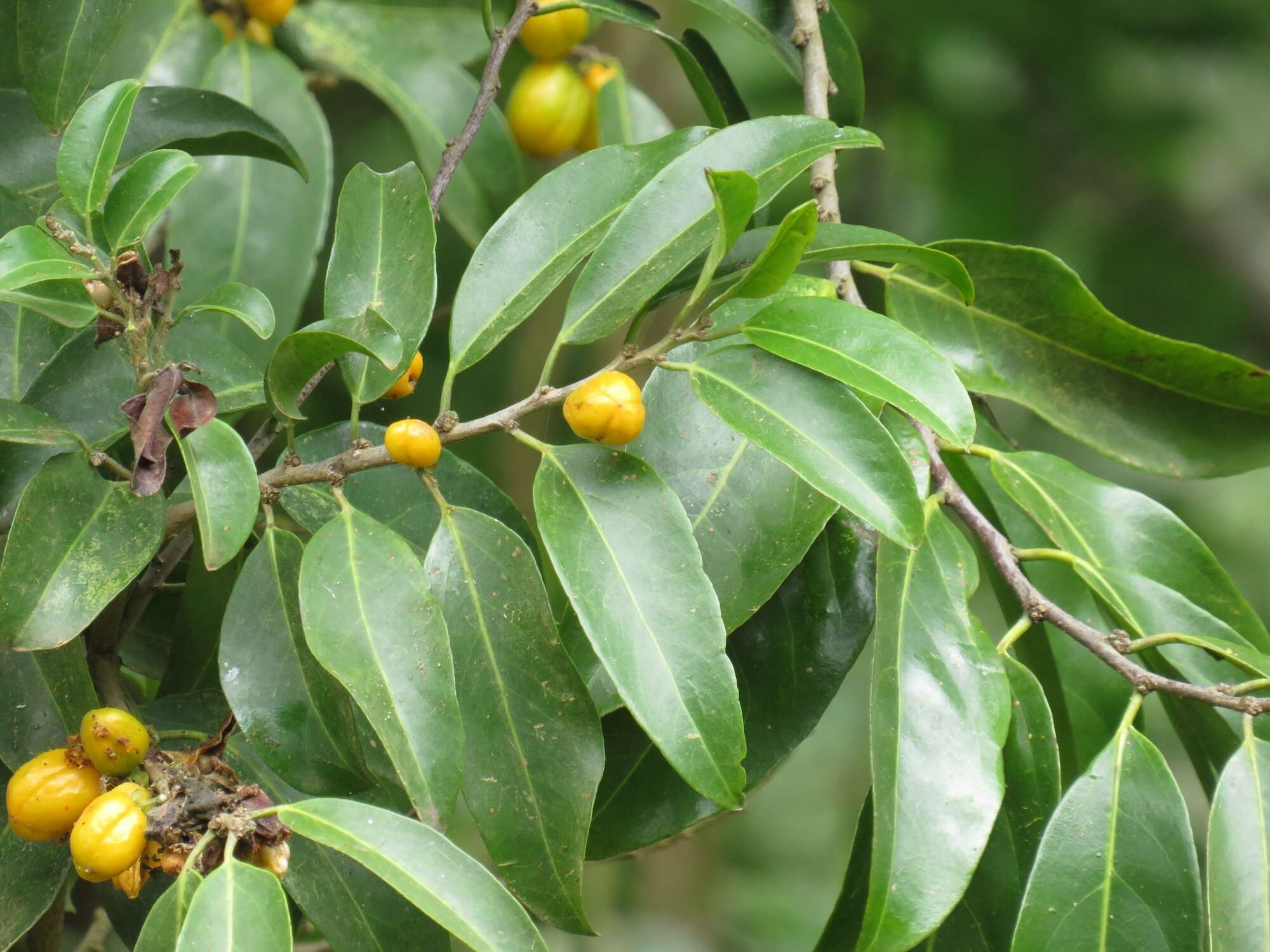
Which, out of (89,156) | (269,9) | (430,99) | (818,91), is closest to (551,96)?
(430,99)

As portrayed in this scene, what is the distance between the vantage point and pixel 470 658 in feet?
1.86

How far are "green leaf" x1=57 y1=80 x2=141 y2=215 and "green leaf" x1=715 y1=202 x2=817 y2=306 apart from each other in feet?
0.94

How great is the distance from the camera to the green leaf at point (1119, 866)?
1.92 feet

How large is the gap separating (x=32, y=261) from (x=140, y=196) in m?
0.07

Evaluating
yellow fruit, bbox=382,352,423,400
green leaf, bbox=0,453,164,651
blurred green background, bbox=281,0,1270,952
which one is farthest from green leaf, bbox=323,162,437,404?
blurred green background, bbox=281,0,1270,952

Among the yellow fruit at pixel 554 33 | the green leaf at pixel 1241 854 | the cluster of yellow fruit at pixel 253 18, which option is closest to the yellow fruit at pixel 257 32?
the cluster of yellow fruit at pixel 253 18

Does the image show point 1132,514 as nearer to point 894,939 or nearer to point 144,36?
point 894,939

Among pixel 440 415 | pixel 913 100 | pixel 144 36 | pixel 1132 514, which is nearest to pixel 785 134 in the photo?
pixel 440 415

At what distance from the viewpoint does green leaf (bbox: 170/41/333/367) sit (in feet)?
3.12

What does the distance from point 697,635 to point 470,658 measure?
119 millimetres

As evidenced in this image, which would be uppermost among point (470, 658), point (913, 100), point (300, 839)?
point (913, 100)

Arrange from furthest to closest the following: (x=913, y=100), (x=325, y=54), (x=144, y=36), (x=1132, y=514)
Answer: (x=913, y=100) → (x=325, y=54) → (x=144, y=36) → (x=1132, y=514)

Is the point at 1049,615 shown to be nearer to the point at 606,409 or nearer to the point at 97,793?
the point at 606,409

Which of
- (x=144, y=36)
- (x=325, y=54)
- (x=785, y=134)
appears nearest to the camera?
(x=785, y=134)
